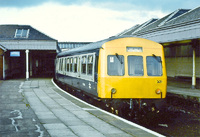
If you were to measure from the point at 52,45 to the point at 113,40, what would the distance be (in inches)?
895

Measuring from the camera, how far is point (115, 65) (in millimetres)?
9953

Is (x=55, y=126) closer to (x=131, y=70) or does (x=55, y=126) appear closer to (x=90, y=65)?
(x=131, y=70)

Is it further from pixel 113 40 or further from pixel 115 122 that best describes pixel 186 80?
pixel 115 122

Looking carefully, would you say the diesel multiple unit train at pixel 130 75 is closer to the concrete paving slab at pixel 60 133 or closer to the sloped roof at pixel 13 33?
the concrete paving slab at pixel 60 133

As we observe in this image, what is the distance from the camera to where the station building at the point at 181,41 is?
61.7 ft

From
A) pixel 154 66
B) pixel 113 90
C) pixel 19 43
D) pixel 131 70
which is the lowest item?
pixel 113 90

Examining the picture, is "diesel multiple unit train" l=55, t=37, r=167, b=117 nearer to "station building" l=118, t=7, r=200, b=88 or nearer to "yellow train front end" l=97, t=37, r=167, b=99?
"yellow train front end" l=97, t=37, r=167, b=99

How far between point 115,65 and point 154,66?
54.7 inches

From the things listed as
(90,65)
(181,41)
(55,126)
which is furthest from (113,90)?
(181,41)

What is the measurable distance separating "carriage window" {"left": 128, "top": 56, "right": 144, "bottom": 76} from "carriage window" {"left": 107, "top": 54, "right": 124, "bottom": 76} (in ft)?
0.93

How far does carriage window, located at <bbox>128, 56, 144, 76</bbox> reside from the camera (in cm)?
997

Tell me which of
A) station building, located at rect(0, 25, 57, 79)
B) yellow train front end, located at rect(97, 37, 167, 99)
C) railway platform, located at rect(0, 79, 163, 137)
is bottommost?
railway platform, located at rect(0, 79, 163, 137)

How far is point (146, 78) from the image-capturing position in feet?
32.4

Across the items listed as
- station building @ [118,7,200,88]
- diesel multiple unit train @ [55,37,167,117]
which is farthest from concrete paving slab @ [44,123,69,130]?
station building @ [118,7,200,88]
